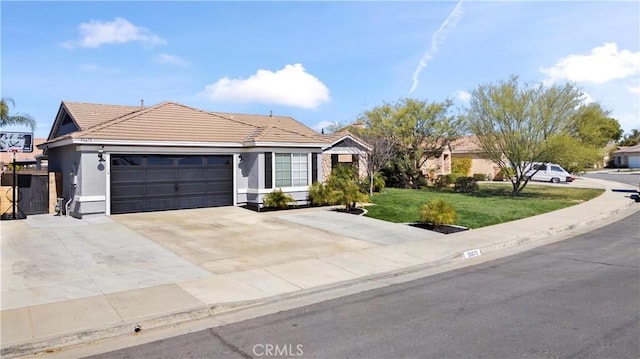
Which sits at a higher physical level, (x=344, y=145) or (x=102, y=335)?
(x=344, y=145)

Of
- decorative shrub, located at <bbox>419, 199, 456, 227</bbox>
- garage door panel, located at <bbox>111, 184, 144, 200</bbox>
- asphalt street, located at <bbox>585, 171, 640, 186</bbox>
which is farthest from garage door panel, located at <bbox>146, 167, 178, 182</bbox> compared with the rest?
asphalt street, located at <bbox>585, 171, 640, 186</bbox>

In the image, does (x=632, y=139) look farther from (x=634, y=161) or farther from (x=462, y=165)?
(x=462, y=165)

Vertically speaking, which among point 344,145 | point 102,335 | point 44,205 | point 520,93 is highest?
point 520,93

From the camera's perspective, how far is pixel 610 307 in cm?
677

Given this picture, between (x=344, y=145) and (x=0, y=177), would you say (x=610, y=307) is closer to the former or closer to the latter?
(x=0, y=177)

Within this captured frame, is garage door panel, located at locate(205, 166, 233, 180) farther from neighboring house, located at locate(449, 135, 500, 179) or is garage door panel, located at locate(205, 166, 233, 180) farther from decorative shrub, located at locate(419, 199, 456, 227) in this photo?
neighboring house, located at locate(449, 135, 500, 179)

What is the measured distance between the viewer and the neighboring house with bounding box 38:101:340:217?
16.5 meters

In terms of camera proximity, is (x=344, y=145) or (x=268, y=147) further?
(x=344, y=145)

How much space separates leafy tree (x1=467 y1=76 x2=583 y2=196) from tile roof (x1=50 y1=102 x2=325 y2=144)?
10.7 m

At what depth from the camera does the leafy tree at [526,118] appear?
24.0m

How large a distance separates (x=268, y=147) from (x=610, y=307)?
1446 cm

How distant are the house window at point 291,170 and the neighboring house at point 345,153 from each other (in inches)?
253

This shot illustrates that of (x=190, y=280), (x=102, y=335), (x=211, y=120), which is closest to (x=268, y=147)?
(x=211, y=120)

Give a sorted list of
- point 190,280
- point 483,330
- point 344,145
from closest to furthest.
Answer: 1. point 483,330
2. point 190,280
3. point 344,145
